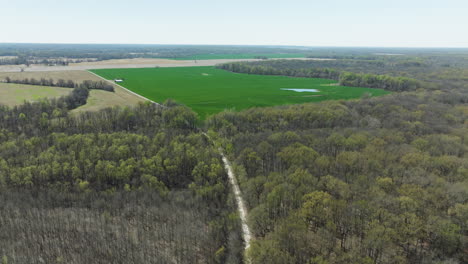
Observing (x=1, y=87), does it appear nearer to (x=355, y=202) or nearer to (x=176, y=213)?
(x=176, y=213)

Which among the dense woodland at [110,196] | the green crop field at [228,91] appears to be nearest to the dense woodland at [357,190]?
the dense woodland at [110,196]

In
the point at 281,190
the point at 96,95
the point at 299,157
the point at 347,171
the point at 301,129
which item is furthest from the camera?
the point at 96,95

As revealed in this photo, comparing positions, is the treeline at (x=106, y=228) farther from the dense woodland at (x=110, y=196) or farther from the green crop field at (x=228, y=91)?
the green crop field at (x=228, y=91)

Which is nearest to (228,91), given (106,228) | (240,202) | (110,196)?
(240,202)

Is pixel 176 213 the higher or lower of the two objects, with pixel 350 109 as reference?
lower

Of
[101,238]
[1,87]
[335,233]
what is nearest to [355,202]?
[335,233]

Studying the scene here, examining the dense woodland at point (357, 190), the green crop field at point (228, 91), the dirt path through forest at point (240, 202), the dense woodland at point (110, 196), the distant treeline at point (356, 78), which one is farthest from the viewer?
the distant treeline at point (356, 78)

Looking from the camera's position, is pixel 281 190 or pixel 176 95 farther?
pixel 176 95

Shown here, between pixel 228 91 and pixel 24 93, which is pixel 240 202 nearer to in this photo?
pixel 228 91
